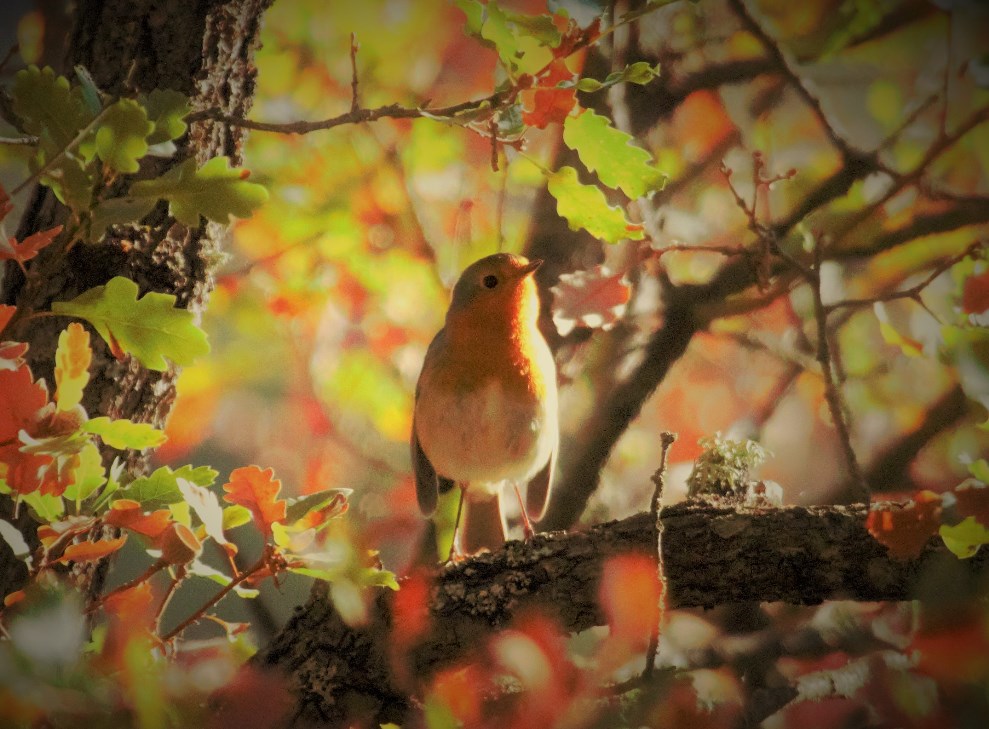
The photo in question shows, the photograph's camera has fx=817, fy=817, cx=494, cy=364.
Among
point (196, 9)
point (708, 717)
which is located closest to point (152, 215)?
point (196, 9)

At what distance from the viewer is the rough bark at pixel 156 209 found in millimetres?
769

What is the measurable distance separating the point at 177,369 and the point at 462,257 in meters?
0.49

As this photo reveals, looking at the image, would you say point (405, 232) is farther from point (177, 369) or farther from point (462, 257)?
point (177, 369)

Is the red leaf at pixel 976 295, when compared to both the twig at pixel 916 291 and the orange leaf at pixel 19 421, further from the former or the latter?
the orange leaf at pixel 19 421

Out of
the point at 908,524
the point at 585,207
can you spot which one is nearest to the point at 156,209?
the point at 585,207

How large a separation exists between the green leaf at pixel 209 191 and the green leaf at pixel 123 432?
0.14 metres

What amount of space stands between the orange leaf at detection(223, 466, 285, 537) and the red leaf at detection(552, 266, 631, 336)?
57 cm

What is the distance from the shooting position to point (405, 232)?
124cm

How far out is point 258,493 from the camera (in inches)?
23.7

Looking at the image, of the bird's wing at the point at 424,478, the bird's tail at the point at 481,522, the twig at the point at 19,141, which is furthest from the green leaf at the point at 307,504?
the bird's tail at the point at 481,522

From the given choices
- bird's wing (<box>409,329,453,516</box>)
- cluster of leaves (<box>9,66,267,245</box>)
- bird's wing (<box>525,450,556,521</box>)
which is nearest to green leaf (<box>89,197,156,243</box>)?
cluster of leaves (<box>9,66,267,245</box>)

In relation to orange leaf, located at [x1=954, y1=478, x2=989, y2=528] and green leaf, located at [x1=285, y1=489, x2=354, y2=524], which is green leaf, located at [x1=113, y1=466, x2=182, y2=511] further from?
orange leaf, located at [x1=954, y1=478, x2=989, y2=528]

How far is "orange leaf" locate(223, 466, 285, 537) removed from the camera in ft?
1.97

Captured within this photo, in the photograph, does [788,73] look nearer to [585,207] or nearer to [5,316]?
[585,207]
